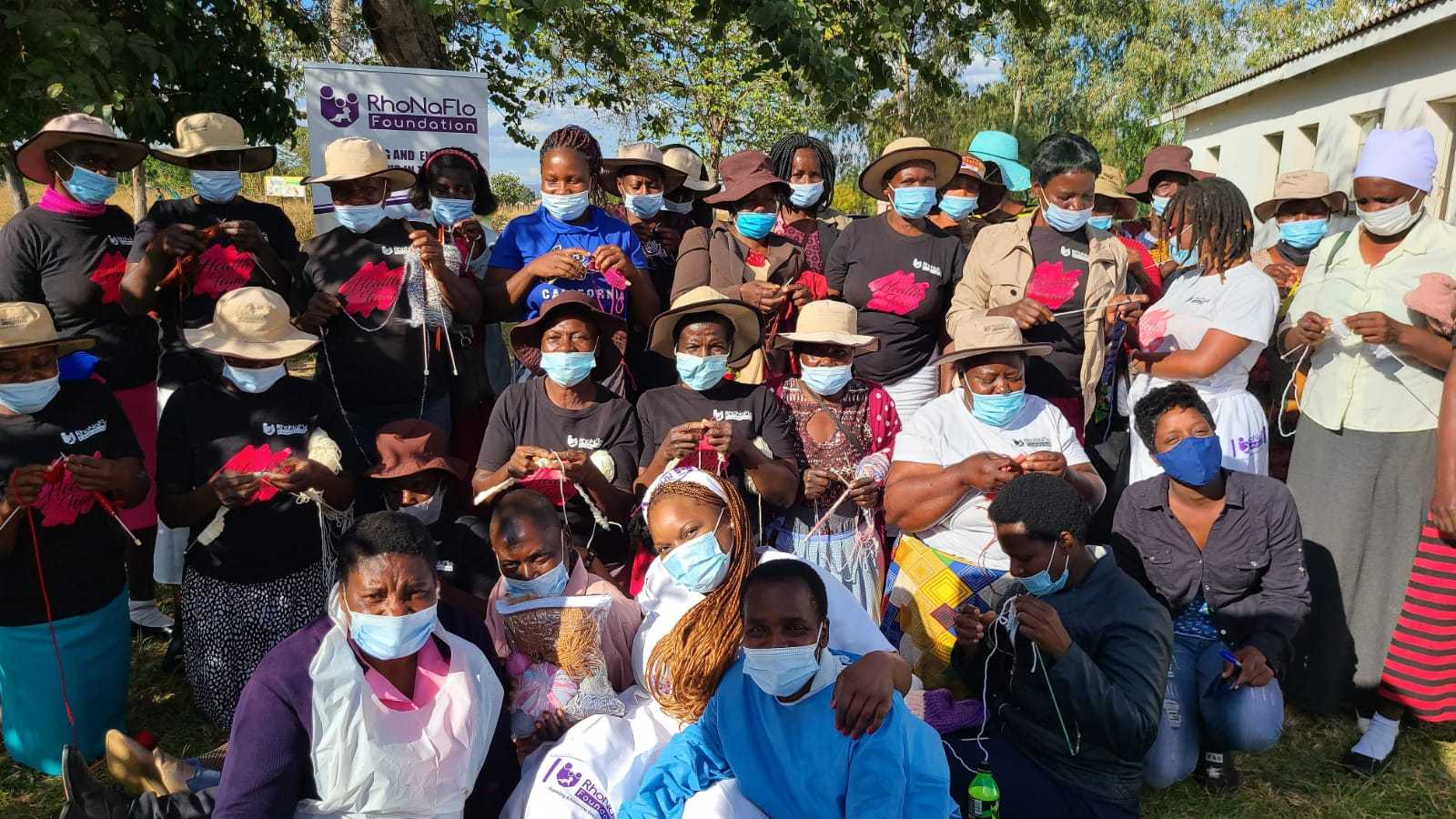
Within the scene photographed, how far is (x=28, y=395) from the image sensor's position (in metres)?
3.88

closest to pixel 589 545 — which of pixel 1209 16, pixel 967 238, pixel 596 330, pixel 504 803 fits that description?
pixel 596 330

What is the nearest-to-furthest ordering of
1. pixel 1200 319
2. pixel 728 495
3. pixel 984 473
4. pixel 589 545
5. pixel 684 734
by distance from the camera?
pixel 684 734 → pixel 728 495 → pixel 984 473 → pixel 589 545 → pixel 1200 319

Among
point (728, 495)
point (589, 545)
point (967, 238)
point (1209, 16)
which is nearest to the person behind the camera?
point (728, 495)

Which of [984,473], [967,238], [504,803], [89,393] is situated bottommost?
[504,803]

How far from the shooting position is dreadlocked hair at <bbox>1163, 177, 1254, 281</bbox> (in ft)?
15.8

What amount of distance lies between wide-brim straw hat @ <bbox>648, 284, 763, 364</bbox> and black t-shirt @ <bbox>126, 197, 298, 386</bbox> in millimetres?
2064

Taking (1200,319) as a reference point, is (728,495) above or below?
below

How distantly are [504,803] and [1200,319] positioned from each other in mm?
3944

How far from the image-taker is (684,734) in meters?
3.21

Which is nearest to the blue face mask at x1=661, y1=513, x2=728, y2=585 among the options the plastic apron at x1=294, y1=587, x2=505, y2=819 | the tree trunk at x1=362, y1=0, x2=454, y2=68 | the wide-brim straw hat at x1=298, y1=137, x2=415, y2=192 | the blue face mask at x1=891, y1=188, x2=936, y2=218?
the plastic apron at x1=294, y1=587, x2=505, y2=819

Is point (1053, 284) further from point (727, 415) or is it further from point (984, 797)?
point (984, 797)

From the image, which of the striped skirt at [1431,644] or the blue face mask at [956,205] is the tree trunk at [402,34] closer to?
the blue face mask at [956,205]

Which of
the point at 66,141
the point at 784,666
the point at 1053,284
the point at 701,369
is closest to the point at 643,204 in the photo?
the point at 701,369

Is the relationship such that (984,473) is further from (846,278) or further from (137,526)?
(137,526)
